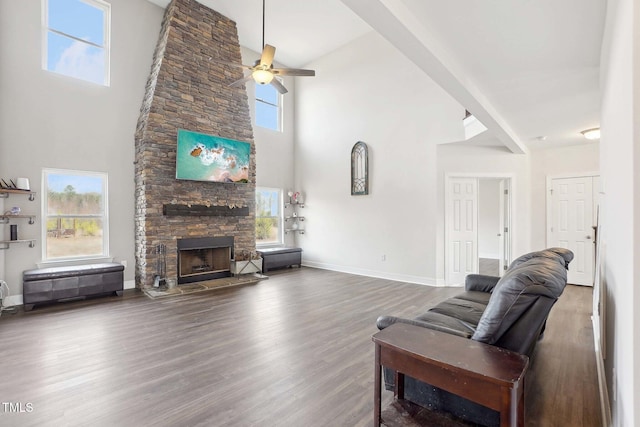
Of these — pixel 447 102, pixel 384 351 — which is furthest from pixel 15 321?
pixel 447 102

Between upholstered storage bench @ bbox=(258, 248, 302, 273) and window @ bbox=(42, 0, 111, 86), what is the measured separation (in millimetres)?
4488

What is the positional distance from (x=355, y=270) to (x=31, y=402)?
18.8 feet

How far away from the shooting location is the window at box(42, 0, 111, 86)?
16.7 feet

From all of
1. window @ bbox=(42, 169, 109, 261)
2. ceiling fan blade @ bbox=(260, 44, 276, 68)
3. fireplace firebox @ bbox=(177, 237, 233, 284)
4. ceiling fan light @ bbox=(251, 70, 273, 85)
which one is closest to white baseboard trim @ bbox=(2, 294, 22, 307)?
window @ bbox=(42, 169, 109, 261)

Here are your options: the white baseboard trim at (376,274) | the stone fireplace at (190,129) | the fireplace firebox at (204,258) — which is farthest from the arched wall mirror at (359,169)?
the fireplace firebox at (204,258)

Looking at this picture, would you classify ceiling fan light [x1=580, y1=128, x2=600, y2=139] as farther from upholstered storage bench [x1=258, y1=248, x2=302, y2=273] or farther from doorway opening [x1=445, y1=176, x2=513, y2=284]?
upholstered storage bench [x1=258, y1=248, x2=302, y2=273]

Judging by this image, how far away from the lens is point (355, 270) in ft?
23.8

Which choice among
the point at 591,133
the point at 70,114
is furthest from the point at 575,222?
the point at 70,114

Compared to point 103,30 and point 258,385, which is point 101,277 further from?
point 103,30

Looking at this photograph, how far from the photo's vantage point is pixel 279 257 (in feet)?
25.0

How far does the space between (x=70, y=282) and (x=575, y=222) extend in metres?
8.73

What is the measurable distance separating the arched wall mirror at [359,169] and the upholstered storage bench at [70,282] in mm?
4774

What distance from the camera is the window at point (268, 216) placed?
8.00 m

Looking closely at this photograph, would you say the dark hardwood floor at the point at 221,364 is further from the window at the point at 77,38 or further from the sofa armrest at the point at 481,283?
the window at the point at 77,38
